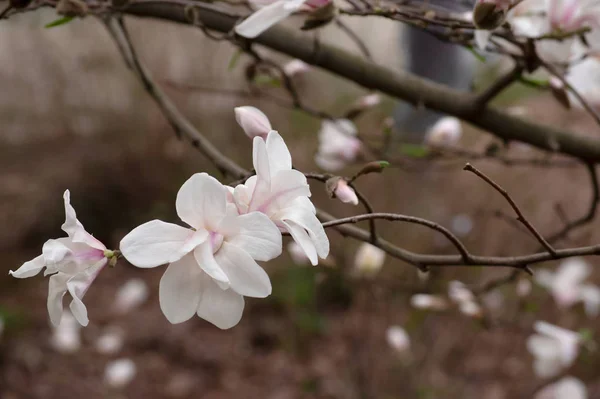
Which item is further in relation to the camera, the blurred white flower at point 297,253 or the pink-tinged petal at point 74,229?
the blurred white flower at point 297,253

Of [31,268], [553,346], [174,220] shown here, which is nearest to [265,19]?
[31,268]

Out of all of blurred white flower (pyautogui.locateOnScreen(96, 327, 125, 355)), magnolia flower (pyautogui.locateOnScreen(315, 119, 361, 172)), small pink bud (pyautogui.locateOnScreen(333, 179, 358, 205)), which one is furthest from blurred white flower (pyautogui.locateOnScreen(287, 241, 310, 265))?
blurred white flower (pyautogui.locateOnScreen(96, 327, 125, 355))

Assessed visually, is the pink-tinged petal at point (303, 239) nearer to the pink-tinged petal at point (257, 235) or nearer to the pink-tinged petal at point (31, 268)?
the pink-tinged petal at point (257, 235)

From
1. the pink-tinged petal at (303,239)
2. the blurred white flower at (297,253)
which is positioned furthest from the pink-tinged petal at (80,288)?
the blurred white flower at (297,253)

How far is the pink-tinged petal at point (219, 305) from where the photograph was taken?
295mm

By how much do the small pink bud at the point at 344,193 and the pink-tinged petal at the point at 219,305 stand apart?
0.10 m

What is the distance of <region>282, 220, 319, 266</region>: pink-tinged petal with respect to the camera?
0.28m

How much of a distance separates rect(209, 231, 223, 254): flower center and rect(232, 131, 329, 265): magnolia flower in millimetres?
22

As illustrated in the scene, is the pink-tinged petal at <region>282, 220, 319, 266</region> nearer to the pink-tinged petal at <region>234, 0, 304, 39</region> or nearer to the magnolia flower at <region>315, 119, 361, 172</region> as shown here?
the pink-tinged petal at <region>234, 0, 304, 39</region>

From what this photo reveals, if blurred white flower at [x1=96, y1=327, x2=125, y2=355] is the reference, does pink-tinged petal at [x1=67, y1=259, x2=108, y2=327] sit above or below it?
above

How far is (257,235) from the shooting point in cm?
28

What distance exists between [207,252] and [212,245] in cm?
1

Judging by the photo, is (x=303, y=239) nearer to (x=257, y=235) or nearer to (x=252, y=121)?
(x=257, y=235)

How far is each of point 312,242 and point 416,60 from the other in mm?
1928
